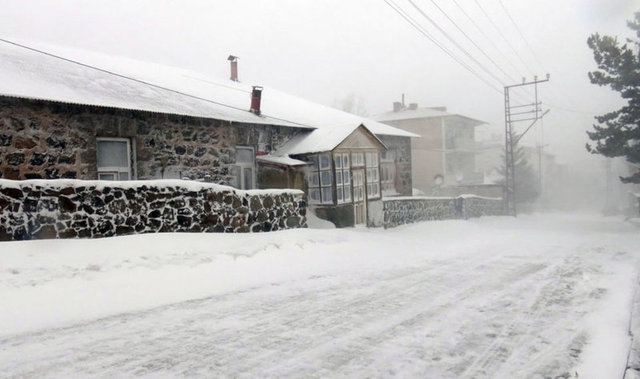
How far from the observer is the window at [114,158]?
35.4ft

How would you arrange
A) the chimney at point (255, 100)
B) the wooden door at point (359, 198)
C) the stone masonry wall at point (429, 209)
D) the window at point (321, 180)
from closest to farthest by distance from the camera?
the window at point (321, 180)
the wooden door at point (359, 198)
the chimney at point (255, 100)
the stone masonry wall at point (429, 209)

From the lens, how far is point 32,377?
128 inches

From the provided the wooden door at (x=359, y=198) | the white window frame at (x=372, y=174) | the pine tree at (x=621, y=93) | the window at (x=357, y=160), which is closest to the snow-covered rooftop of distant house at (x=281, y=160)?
the window at (x=357, y=160)

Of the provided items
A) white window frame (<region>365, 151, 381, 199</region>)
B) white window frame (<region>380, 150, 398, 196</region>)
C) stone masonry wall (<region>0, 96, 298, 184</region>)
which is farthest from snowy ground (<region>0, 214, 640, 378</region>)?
white window frame (<region>380, 150, 398, 196</region>)

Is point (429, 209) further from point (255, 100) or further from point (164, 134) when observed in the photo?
point (164, 134)

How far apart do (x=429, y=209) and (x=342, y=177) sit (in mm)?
5845

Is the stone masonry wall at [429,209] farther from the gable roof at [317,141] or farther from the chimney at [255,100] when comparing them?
the chimney at [255,100]

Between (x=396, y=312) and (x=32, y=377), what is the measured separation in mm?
3470

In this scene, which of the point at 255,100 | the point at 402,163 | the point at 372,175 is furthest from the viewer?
the point at 402,163

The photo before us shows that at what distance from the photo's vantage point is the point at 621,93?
69.3ft

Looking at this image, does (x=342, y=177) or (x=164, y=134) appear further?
(x=342, y=177)

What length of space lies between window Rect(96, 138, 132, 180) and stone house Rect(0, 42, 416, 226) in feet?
0.08

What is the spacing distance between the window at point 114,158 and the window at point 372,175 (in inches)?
294

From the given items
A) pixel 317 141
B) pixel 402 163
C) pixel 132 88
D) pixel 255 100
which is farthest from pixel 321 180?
pixel 402 163
